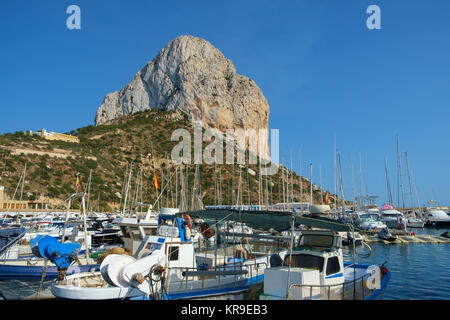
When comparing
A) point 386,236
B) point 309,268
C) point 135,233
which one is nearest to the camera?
point 309,268

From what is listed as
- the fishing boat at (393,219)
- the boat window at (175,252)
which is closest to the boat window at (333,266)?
the boat window at (175,252)

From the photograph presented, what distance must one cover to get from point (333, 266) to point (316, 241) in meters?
1.12

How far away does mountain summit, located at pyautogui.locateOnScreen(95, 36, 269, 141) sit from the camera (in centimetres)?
11881

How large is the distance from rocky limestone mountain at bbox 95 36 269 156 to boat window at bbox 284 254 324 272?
105 m

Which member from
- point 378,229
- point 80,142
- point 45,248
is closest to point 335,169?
point 378,229

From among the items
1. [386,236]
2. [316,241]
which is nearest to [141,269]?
[316,241]

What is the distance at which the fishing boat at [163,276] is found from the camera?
32.0ft

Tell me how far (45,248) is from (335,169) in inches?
1920

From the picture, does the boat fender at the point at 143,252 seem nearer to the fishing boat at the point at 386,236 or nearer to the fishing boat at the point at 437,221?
the fishing boat at the point at 386,236

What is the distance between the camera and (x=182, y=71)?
12244cm

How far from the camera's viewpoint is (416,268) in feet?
82.2

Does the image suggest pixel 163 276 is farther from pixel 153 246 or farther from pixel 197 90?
pixel 197 90

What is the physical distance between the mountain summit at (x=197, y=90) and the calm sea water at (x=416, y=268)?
87.5m

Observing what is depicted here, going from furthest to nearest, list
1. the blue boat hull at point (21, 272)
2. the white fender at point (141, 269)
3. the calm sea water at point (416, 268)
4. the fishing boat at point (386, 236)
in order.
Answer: the fishing boat at point (386, 236), the blue boat hull at point (21, 272), the calm sea water at point (416, 268), the white fender at point (141, 269)
